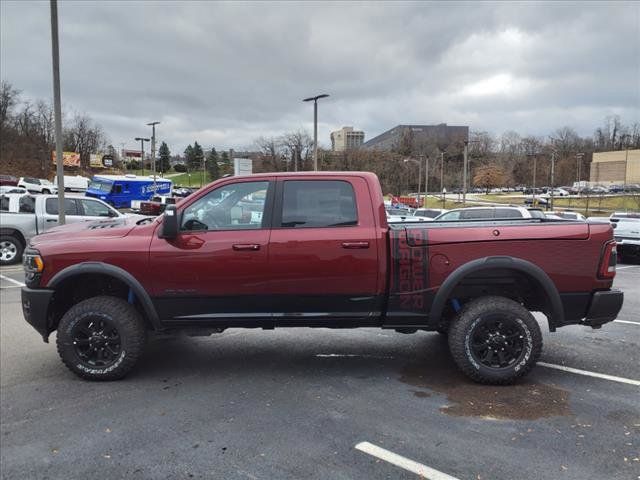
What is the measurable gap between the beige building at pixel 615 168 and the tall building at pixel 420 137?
26337mm

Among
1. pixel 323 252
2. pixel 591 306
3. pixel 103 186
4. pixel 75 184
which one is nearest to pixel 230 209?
pixel 323 252

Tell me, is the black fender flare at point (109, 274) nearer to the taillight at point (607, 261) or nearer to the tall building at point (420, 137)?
the taillight at point (607, 261)

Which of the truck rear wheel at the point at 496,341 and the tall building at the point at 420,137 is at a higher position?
the tall building at the point at 420,137

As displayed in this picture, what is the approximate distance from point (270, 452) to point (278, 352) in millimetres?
2281

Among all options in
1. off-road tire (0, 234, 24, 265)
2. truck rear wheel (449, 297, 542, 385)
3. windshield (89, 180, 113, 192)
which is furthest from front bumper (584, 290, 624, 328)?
windshield (89, 180, 113, 192)

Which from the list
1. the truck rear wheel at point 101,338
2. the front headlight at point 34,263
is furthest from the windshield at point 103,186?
the truck rear wheel at point 101,338

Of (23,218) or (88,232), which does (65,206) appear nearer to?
(23,218)

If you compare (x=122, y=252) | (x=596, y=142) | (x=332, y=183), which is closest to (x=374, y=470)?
(x=332, y=183)

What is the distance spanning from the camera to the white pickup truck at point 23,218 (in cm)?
1263

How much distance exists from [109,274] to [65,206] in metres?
10.7

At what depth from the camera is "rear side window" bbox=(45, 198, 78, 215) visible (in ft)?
44.5

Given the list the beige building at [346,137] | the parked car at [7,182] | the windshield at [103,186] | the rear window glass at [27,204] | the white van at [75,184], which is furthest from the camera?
the beige building at [346,137]

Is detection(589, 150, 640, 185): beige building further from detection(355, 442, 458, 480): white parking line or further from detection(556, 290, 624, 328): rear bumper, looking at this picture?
detection(355, 442, 458, 480): white parking line

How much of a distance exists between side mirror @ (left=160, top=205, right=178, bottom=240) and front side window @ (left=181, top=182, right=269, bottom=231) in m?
0.12
